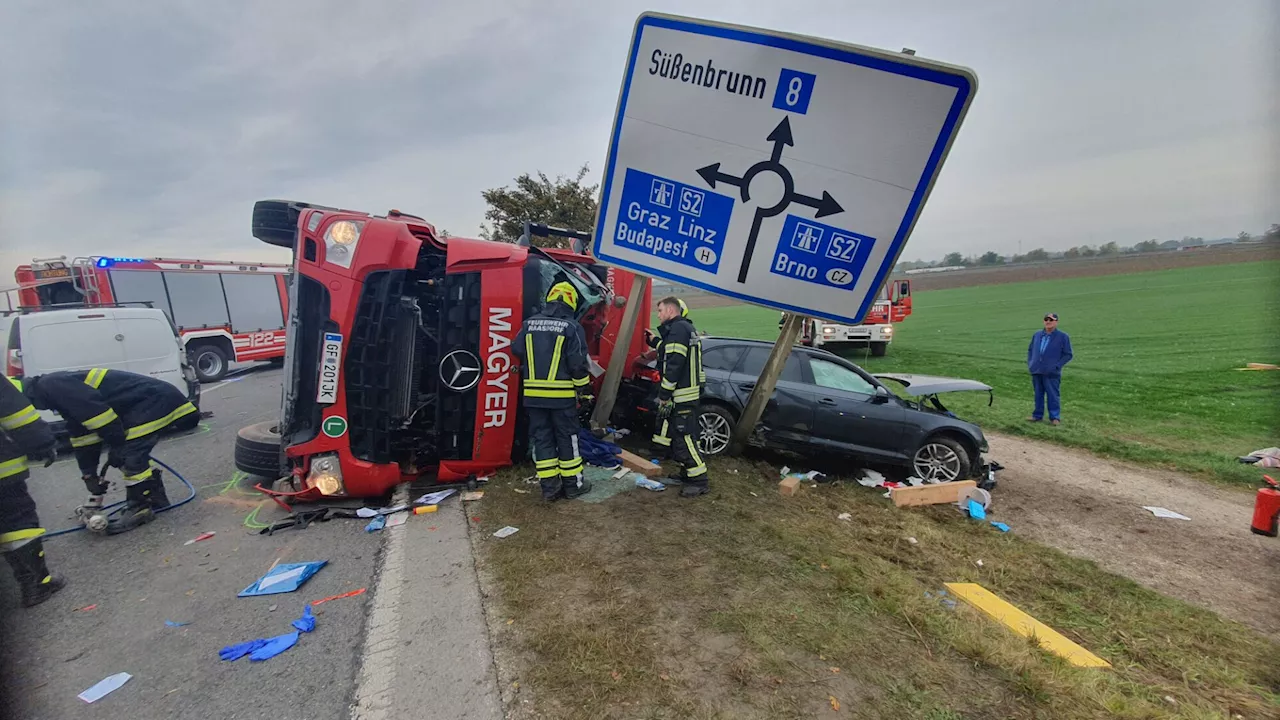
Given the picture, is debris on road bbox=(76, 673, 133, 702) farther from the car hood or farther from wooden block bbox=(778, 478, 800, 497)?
the car hood

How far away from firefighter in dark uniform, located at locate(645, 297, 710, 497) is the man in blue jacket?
6.53 metres

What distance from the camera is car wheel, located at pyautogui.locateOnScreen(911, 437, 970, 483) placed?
554 cm

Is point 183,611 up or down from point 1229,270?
down

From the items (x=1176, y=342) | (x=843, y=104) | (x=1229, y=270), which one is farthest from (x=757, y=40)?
(x=1229, y=270)

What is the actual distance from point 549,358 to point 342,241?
176 centimetres

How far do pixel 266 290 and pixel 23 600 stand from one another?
520 inches

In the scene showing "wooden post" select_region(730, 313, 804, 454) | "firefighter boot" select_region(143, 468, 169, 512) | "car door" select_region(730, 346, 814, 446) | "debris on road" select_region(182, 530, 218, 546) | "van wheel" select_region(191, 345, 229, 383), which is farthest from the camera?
"van wheel" select_region(191, 345, 229, 383)

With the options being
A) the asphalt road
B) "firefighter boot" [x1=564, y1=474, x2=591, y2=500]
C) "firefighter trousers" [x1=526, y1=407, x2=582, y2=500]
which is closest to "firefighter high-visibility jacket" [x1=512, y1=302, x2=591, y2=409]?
"firefighter trousers" [x1=526, y1=407, x2=582, y2=500]

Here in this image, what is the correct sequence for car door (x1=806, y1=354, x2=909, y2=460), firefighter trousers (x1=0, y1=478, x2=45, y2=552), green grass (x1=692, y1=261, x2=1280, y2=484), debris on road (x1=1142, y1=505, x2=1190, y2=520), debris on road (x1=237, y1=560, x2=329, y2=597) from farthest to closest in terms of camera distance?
green grass (x1=692, y1=261, x2=1280, y2=484) → car door (x1=806, y1=354, x2=909, y2=460) → debris on road (x1=1142, y1=505, x2=1190, y2=520) → debris on road (x1=237, y1=560, x2=329, y2=597) → firefighter trousers (x1=0, y1=478, x2=45, y2=552)

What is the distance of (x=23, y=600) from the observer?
2.68m

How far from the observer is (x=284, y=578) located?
3.16 m

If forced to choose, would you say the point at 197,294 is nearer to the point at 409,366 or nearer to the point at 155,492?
the point at 155,492

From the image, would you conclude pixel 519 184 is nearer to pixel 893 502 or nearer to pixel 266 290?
pixel 266 290

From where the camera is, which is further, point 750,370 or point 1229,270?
point 1229,270
